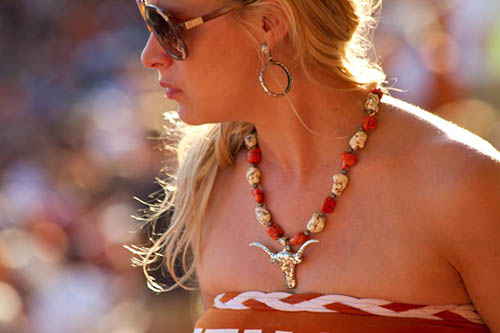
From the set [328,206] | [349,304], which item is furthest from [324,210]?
[349,304]

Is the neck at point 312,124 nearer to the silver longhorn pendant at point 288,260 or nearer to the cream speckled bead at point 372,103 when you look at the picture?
the cream speckled bead at point 372,103

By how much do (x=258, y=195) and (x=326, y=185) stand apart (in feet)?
0.65

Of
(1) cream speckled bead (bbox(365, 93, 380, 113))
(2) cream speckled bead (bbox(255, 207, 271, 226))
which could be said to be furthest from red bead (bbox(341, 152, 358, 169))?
(2) cream speckled bead (bbox(255, 207, 271, 226))

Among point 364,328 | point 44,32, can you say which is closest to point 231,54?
point 364,328

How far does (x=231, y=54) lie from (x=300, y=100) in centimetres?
20

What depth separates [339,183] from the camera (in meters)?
1.45

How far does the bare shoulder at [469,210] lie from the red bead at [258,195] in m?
0.44

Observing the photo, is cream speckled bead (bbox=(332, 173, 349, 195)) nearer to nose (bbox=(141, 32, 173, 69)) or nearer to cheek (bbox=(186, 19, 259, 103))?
cheek (bbox=(186, 19, 259, 103))

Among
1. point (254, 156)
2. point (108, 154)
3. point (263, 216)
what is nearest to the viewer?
point (263, 216)

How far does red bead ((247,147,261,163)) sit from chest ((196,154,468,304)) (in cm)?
7

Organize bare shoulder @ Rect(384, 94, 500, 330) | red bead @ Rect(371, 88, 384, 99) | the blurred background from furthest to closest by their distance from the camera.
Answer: the blurred background < red bead @ Rect(371, 88, 384, 99) < bare shoulder @ Rect(384, 94, 500, 330)

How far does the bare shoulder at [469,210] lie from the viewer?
3.92ft

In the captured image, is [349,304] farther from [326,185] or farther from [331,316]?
[326,185]

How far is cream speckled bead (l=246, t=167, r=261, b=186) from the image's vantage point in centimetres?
165
